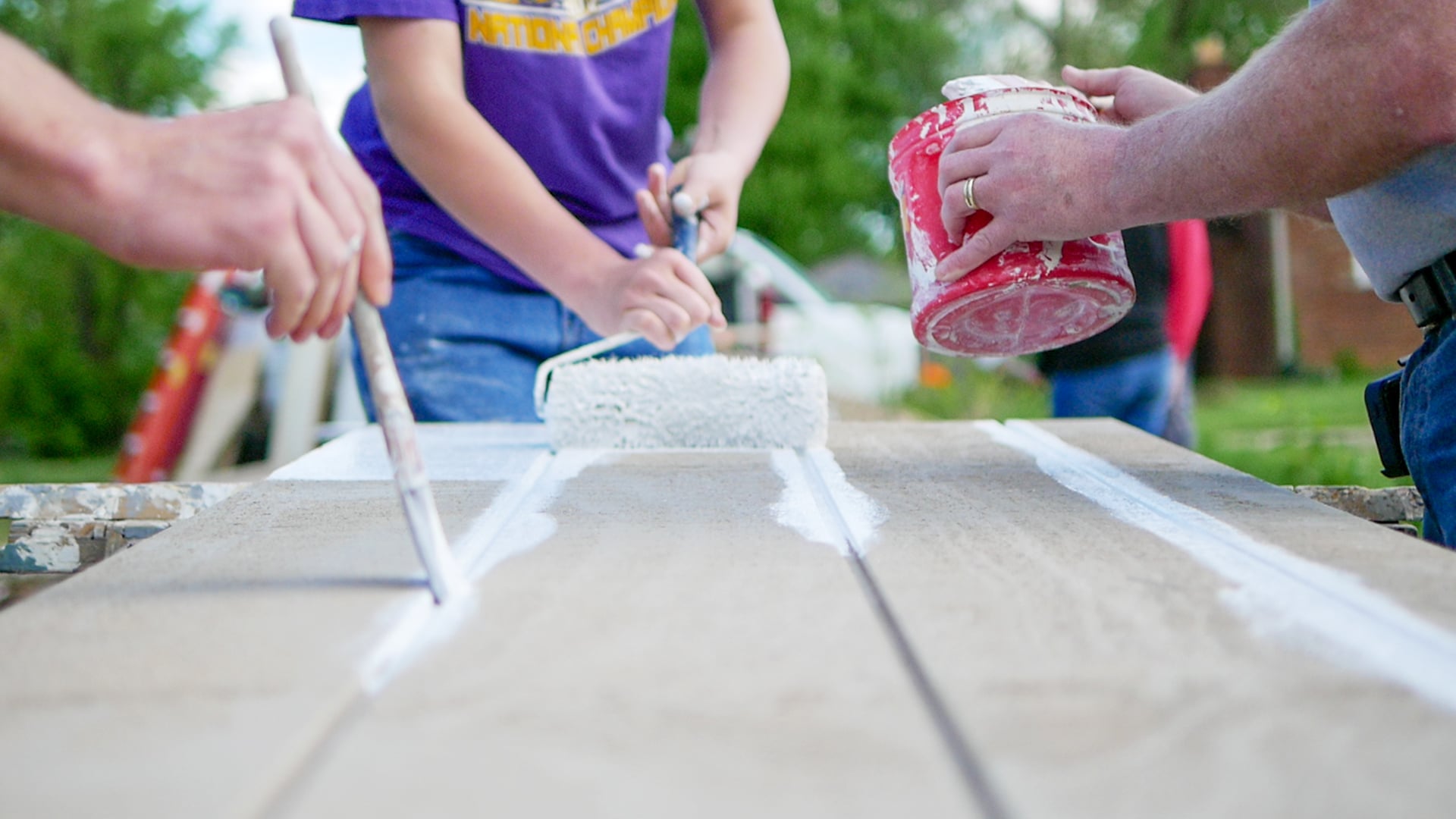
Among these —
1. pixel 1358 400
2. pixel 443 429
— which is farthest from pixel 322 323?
pixel 1358 400

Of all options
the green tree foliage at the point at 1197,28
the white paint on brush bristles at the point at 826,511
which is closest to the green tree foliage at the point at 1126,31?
the green tree foliage at the point at 1197,28

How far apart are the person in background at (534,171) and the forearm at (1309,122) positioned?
0.71m

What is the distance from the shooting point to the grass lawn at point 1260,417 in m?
4.18

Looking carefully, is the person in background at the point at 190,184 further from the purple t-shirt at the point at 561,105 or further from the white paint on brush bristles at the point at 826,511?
the purple t-shirt at the point at 561,105

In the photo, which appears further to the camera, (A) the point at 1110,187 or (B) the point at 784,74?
(B) the point at 784,74

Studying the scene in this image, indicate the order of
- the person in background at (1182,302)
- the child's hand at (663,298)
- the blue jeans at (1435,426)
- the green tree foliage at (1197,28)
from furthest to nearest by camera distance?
1. the green tree foliage at (1197,28)
2. the person in background at (1182,302)
3. the child's hand at (663,298)
4. the blue jeans at (1435,426)

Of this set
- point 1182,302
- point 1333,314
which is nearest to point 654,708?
point 1182,302

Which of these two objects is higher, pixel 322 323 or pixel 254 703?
pixel 322 323

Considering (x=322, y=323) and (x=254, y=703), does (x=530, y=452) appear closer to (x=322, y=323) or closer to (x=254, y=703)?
(x=322, y=323)

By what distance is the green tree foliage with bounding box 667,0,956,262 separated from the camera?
15.4m

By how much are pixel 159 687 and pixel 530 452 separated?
104 cm

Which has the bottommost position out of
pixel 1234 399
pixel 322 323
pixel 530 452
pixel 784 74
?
pixel 1234 399

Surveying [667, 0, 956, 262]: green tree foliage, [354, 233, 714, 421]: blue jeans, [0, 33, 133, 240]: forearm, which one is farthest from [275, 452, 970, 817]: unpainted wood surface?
[667, 0, 956, 262]: green tree foliage

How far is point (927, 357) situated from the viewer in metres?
9.57
